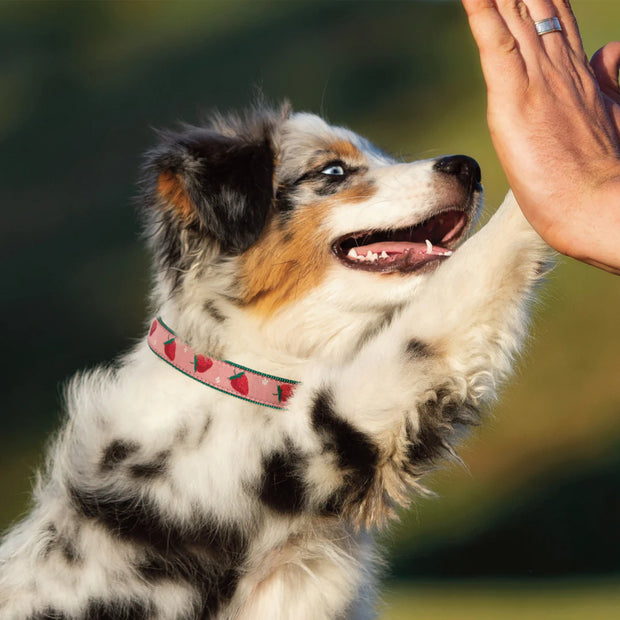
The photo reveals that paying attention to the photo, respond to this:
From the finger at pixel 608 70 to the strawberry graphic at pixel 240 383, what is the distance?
1.40m

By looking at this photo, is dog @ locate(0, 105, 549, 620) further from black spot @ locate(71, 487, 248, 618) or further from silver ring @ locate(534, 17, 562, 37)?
silver ring @ locate(534, 17, 562, 37)

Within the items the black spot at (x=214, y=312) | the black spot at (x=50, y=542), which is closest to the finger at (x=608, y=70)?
the black spot at (x=214, y=312)

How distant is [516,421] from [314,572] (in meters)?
6.52

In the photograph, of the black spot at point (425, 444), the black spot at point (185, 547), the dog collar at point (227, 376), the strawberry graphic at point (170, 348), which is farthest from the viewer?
the strawberry graphic at point (170, 348)

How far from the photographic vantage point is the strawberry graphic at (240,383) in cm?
282

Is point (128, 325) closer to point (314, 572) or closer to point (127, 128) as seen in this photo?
point (127, 128)

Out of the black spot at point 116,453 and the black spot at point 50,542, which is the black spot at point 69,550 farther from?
the black spot at point 116,453

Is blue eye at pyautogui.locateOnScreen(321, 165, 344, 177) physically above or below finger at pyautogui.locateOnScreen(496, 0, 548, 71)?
below

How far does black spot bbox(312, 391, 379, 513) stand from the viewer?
7.85 ft

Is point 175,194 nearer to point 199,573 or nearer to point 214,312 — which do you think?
point 214,312

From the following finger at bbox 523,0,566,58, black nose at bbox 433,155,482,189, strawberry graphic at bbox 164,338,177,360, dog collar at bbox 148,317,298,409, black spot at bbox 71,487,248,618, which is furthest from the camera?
black nose at bbox 433,155,482,189

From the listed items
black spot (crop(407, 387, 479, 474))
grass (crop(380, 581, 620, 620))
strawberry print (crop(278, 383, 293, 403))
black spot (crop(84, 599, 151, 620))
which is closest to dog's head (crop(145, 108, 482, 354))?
strawberry print (crop(278, 383, 293, 403))

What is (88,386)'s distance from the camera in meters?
3.16

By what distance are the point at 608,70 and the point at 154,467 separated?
1.81m
